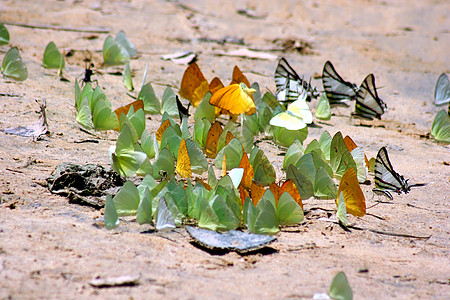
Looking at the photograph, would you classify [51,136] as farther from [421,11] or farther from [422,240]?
[421,11]

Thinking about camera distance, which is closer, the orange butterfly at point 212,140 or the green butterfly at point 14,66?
the orange butterfly at point 212,140

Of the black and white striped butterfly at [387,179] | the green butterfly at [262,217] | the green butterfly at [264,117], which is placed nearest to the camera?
the green butterfly at [262,217]

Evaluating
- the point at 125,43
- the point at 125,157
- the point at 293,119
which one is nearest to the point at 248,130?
the point at 293,119

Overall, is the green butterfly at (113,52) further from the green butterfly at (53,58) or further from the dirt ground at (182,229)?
the green butterfly at (53,58)

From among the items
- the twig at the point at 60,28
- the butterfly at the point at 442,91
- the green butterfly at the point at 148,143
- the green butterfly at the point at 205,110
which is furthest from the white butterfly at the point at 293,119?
the twig at the point at 60,28

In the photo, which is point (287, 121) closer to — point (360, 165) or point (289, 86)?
point (360, 165)

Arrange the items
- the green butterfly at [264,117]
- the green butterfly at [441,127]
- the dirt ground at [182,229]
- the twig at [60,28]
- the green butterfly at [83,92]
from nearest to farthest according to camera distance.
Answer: the dirt ground at [182,229]
the green butterfly at [83,92]
the green butterfly at [264,117]
the green butterfly at [441,127]
the twig at [60,28]
